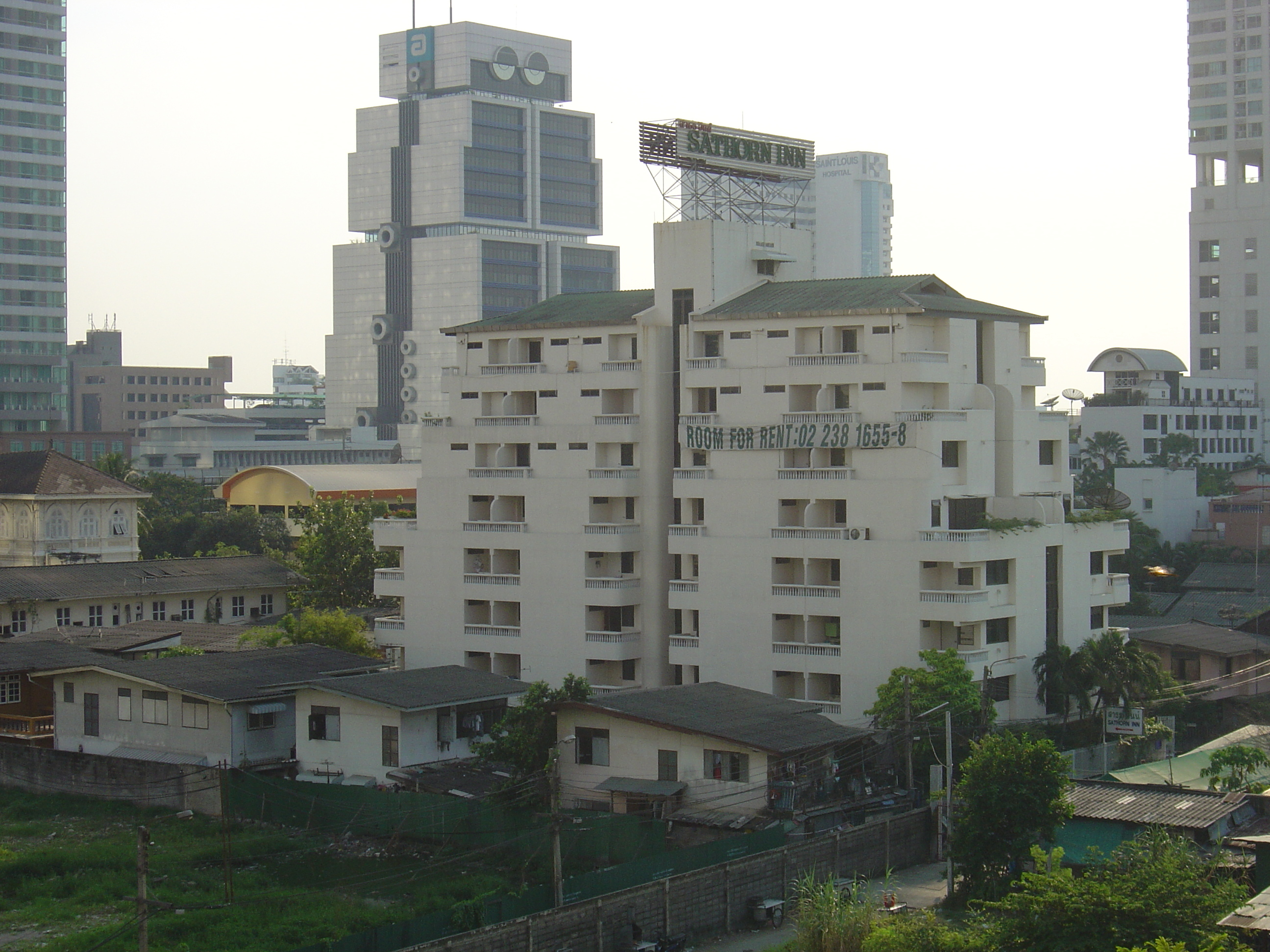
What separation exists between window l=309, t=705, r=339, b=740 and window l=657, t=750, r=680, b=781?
528 inches

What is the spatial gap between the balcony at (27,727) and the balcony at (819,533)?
3278 cm

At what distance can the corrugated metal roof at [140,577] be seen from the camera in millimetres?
88938

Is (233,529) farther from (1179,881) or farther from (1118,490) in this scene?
(1179,881)

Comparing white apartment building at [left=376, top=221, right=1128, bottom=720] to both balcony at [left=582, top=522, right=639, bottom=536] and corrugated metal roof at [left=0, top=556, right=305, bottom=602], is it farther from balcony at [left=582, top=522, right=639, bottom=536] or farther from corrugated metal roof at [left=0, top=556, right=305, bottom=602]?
corrugated metal roof at [left=0, top=556, right=305, bottom=602]

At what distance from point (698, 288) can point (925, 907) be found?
37.0 meters

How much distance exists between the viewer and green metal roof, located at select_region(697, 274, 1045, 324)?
72.8 metres

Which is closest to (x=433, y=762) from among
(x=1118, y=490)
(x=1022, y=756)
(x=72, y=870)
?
(x=72, y=870)

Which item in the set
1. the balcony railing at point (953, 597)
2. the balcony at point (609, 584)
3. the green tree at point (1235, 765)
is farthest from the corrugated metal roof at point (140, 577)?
the green tree at point (1235, 765)

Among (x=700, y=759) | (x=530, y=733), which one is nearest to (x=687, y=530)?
(x=530, y=733)

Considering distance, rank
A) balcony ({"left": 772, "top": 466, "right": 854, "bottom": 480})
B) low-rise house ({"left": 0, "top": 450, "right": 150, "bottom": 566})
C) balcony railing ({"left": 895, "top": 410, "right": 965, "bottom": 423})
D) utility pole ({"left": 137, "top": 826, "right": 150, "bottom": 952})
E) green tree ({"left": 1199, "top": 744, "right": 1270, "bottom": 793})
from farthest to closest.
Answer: low-rise house ({"left": 0, "top": 450, "right": 150, "bottom": 566}) < balcony ({"left": 772, "top": 466, "right": 854, "bottom": 480}) < balcony railing ({"left": 895, "top": 410, "right": 965, "bottom": 423}) < green tree ({"left": 1199, "top": 744, "right": 1270, "bottom": 793}) < utility pole ({"left": 137, "top": 826, "right": 150, "bottom": 952})

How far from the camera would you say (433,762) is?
63.8 meters

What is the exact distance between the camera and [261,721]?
6519cm

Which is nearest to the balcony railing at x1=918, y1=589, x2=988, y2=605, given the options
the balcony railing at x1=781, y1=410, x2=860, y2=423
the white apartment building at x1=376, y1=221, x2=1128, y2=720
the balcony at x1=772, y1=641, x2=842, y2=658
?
the white apartment building at x1=376, y1=221, x2=1128, y2=720

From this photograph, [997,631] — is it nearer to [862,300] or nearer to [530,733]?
[862,300]
